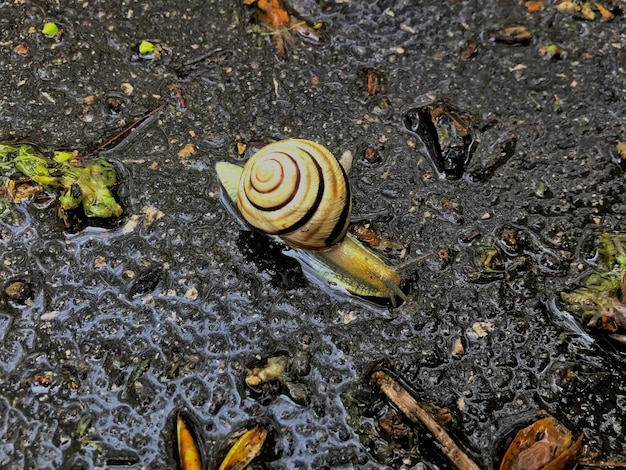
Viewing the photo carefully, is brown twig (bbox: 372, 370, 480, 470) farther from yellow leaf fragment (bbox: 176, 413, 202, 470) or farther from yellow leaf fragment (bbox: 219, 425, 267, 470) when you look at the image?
yellow leaf fragment (bbox: 176, 413, 202, 470)

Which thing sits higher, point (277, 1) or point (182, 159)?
point (277, 1)

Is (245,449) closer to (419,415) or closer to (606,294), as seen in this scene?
(419,415)

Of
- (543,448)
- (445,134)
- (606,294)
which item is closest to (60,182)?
(445,134)

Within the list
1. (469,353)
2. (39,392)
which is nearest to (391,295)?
(469,353)

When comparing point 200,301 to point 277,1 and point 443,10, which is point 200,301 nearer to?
point 277,1

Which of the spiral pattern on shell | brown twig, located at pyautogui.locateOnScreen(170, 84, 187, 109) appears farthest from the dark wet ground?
the spiral pattern on shell
